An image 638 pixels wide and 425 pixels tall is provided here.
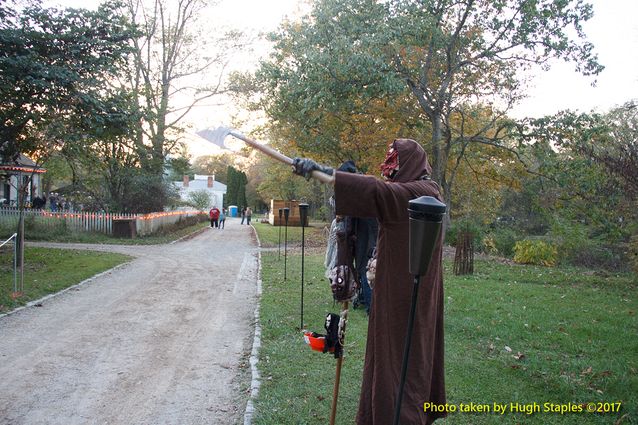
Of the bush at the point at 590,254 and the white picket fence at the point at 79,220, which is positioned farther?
the white picket fence at the point at 79,220

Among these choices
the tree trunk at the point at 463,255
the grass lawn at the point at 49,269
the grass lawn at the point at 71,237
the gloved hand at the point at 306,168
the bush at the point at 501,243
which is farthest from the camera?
the bush at the point at 501,243

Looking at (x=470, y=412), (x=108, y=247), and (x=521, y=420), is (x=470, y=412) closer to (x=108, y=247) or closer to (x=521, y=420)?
(x=521, y=420)

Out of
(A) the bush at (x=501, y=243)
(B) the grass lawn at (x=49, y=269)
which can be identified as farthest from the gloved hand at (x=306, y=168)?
(A) the bush at (x=501, y=243)

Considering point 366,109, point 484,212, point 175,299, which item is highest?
point 366,109

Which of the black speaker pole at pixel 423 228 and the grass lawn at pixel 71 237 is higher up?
the black speaker pole at pixel 423 228

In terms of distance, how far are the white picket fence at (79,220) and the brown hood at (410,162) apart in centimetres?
2217

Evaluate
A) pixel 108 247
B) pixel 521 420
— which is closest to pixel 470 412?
pixel 521 420

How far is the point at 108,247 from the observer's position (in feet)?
65.8

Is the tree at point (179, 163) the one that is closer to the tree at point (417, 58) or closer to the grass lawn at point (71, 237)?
the grass lawn at point (71, 237)

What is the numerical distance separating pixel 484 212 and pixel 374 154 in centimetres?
971

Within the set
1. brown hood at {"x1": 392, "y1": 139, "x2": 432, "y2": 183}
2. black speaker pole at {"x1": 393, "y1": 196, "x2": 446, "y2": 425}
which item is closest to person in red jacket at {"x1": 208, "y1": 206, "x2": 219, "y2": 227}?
brown hood at {"x1": 392, "y1": 139, "x2": 432, "y2": 183}

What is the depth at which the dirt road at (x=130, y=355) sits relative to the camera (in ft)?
16.0

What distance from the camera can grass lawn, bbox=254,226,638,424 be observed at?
485cm

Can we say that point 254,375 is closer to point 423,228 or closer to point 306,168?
point 306,168
